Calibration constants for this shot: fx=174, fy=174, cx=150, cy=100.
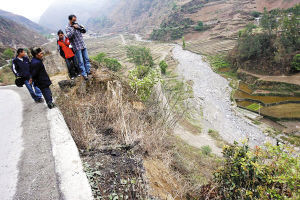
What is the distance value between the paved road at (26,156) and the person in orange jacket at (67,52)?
146cm

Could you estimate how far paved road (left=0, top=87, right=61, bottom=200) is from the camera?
216 cm

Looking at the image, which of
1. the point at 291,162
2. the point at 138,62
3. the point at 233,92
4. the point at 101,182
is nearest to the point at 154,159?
the point at 101,182

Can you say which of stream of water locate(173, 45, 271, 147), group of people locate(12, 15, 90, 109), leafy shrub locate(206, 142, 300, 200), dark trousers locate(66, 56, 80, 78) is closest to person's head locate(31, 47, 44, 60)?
group of people locate(12, 15, 90, 109)

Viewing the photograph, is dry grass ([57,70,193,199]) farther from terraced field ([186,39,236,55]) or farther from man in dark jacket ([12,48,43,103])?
terraced field ([186,39,236,55])

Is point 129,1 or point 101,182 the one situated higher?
point 129,1

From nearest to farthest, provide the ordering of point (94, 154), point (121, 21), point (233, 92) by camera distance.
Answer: point (94, 154), point (233, 92), point (121, 21)

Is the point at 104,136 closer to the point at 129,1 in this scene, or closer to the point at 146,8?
the point at 146,8

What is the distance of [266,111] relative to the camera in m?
Answer: 21.5

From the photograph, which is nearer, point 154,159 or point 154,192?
point 154,192

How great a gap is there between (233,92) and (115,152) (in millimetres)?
27998

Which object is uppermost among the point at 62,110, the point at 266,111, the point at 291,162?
the point at 62,110

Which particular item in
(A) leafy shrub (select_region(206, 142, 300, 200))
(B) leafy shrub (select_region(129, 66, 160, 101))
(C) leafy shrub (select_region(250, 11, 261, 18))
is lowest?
(A) leafy shrub (select_region(206, 142, 300, 200))

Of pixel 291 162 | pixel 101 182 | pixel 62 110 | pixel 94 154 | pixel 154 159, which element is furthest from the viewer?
pixel 62 110

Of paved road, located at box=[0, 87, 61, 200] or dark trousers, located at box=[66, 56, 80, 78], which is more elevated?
dark trousers, located at box=[66, 56, 80, 78]
